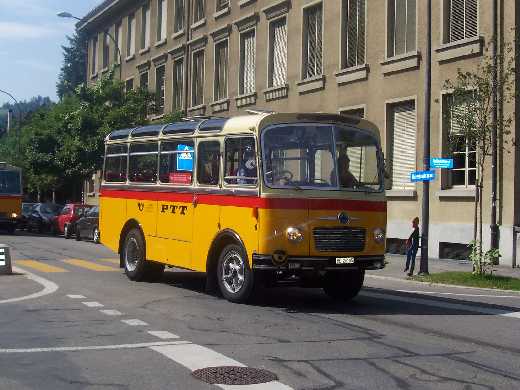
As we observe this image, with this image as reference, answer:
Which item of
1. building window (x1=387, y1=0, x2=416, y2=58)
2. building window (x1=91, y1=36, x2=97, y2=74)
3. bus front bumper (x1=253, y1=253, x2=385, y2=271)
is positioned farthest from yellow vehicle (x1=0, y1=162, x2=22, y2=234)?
bus front bumper (x1=253, y1=253, x2=385, y2=271)

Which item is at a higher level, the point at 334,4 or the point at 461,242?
the point at 334,4

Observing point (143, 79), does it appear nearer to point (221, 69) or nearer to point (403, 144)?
point (221, 69)

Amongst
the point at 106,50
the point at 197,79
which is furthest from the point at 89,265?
the point at 106,50

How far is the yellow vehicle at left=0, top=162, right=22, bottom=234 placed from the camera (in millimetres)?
35812

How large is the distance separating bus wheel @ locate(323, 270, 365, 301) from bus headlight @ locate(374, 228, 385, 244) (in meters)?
0.64

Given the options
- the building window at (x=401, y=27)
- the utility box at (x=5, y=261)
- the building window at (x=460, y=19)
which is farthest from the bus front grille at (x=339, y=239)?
the building window at (x=401, y=27)

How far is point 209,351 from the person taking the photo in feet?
25.4

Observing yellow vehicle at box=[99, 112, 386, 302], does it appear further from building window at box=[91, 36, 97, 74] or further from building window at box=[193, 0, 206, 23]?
building window at box=[91, 36, 97, 74]

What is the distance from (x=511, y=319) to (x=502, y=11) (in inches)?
511

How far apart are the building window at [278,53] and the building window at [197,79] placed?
7187mm

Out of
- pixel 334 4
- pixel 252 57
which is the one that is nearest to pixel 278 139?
pixel 334 4

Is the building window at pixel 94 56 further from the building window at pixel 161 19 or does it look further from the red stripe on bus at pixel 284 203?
the red stripe on bus at pixel 284 203

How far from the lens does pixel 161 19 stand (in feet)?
143

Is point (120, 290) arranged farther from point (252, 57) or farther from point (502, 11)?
point (252, 57)
